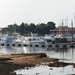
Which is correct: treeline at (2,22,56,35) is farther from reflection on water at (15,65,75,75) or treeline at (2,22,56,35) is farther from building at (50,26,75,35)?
reflection on water at (15,65,75,75)

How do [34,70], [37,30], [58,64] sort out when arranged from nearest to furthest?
1. [34,70]
2. [58,64]
3. [37,30]

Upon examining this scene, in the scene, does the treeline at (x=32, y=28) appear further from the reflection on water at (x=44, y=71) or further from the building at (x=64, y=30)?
the reflection on water at (x=44, y=71)

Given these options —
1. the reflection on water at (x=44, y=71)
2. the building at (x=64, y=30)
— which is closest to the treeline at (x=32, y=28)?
the building at (x=64, y=30)

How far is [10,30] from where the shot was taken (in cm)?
13625

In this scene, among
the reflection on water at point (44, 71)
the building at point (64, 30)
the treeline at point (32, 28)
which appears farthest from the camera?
the treeline at point (32, 28)

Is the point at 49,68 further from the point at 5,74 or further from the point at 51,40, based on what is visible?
the point at 51,40

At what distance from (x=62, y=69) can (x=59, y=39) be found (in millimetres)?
47808

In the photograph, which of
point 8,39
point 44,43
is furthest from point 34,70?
point 8,39

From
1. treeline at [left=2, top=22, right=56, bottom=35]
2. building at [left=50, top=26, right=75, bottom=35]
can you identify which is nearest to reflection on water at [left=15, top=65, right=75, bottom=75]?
building at [left=50, top=26, right=75, bottom=35]

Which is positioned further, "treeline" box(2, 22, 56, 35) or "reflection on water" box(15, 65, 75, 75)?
"treeline" box(2, 22, 56, 35)

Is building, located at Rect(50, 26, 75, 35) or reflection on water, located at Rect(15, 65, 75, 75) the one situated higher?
building, located at Rect(50, 26, 75, 35)

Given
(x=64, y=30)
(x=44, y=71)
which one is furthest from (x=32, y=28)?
(x=44, y=71)

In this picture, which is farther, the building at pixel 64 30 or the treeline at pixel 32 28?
the treeline at pixel 32 28

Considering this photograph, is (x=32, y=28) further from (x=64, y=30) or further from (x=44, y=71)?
(x=44, y=71)
